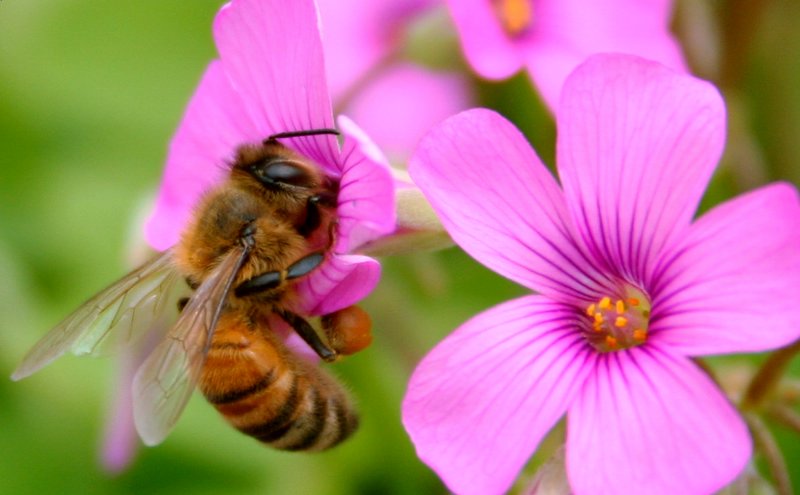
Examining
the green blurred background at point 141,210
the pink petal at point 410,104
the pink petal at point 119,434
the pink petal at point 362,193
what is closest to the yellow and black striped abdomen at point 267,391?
the pink petal at point 362,193

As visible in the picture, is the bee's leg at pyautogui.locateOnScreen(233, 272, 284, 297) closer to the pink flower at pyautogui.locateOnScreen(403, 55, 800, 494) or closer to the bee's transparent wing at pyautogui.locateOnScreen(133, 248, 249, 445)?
the bee's transparent wing at pyautogui.locateOnScreen(133, 248, 249, 445)

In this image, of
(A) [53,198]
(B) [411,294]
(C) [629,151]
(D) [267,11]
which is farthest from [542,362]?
(A) [53,198]

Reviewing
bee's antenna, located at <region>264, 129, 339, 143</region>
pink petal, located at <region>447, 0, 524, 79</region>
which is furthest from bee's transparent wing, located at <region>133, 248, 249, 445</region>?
pink petal, located at <region>447, 0, 524, 79</region>

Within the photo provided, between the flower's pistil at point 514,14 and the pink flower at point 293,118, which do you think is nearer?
the pink flower at point 293,118

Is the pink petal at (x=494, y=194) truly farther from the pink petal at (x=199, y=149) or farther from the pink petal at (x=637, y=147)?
the pink petal at (x=199, y=149)

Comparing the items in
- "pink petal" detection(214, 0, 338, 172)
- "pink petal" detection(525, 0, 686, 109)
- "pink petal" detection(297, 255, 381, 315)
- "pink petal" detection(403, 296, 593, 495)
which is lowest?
"pink petal" detection(403, 296, 593, 495)

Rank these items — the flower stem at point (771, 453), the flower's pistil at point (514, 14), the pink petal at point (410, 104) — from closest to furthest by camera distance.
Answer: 1. the flower stem at point (771, 453)
2. the flower's pistil at point (514, 14)
3. the pink petal at point (410, 104)

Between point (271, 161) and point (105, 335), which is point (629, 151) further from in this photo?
point (105, 335)
